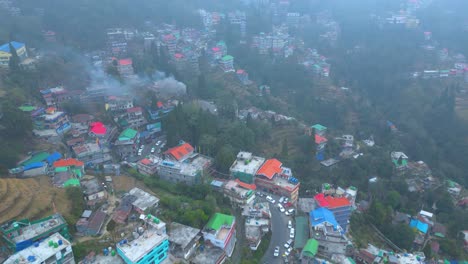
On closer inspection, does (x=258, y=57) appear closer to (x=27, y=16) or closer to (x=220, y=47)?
(x=220, y=47)

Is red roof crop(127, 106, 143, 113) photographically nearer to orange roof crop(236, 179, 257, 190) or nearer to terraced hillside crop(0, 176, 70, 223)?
terraced hillside crop(0, 176, 70, 223)

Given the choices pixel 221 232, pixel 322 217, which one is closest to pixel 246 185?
pixel 221 232

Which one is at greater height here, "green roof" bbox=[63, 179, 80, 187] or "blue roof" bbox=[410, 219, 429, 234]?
"green roof" bbox=[63, 179, 80, 187]

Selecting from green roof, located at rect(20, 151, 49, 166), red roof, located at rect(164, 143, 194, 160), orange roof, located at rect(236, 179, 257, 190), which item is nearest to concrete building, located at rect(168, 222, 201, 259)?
orange roof, located at rect(236, 179, 257, 190)

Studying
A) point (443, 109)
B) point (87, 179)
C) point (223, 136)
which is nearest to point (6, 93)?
point (87, 179)

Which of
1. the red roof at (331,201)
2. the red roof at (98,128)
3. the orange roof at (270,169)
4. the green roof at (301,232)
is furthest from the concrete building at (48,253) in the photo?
the red roof at (331,201)
